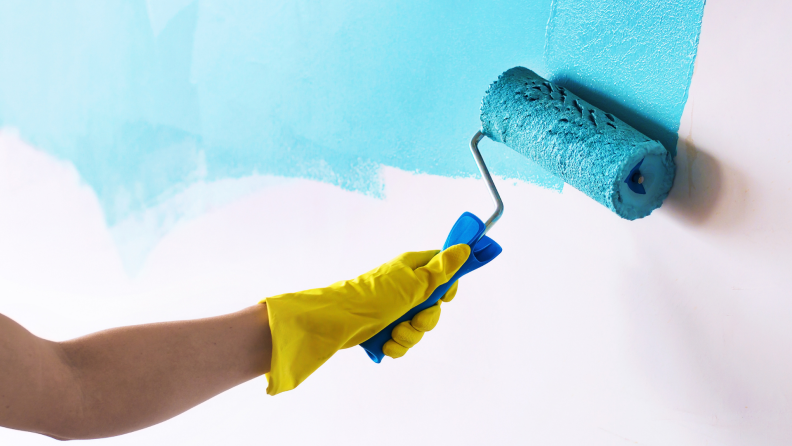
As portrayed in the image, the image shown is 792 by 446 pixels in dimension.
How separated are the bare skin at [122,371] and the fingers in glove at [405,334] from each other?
8.7 inches

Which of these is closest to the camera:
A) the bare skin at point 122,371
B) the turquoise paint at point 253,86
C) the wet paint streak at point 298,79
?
the bare skin at point 122,371

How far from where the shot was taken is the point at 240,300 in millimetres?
1615

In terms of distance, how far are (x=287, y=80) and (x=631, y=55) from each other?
0.86 meters

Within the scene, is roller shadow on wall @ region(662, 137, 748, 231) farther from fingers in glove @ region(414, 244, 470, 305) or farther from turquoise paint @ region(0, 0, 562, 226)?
fingers in glove @ region(414, 244, 470, 305)

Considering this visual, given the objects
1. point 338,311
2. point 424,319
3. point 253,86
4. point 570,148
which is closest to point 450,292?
point 424,319

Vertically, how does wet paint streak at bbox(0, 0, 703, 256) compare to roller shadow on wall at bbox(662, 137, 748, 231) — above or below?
above

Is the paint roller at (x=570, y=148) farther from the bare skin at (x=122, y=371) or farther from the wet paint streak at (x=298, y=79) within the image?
the bare skin at (x=122, y=371)

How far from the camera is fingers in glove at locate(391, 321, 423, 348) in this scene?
0.93 m

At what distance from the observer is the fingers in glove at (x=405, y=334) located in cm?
93

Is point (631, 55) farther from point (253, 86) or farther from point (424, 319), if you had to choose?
point (253, 86)

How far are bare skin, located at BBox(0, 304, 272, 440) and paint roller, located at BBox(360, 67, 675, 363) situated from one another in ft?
1.13

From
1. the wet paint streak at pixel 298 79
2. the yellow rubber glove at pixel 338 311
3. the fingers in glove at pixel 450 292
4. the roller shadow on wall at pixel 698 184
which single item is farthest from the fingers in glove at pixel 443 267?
the roller shadow on wall at pixel 698 184

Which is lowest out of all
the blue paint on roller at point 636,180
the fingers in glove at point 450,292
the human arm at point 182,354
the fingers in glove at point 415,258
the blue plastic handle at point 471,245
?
the blue paint on roller at point 636,180

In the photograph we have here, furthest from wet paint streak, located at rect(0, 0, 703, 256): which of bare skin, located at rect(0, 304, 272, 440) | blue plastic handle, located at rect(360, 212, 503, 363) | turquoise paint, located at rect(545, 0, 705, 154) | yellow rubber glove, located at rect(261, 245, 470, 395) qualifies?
bare skin, located at rect(0, 304, 272, 440)
